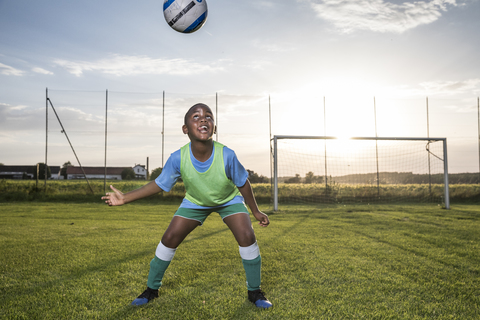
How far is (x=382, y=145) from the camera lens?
669 inches

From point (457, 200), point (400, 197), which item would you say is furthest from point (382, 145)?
point (457, 200)

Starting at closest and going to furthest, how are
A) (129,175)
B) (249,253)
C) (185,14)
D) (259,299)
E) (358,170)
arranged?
(259,299)
(249,253)
(185,14)
(358,170)
(129,175)

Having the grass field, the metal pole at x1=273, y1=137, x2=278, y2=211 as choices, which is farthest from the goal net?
the grass field

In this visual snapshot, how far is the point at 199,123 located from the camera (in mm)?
3121

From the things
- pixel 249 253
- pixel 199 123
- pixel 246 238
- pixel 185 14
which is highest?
pixel 185 14

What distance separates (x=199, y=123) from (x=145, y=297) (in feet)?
5.73

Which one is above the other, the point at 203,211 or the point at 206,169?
the point at 206,169

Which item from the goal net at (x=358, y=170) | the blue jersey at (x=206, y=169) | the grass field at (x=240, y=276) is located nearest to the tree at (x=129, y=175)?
the goal net at (x=358, y=170)

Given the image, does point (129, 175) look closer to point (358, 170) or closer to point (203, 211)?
point (358, 170)

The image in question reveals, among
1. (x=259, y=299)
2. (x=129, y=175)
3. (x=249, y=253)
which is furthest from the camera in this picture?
(x=129, y=175)

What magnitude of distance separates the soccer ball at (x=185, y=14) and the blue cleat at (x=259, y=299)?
3891 mm

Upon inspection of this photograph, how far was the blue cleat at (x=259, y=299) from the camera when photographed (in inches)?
117

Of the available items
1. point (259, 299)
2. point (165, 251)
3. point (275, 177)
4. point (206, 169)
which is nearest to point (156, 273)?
point (165, 251)

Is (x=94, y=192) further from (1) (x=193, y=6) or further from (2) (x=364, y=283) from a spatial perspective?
(2) (x=364, y=283)
